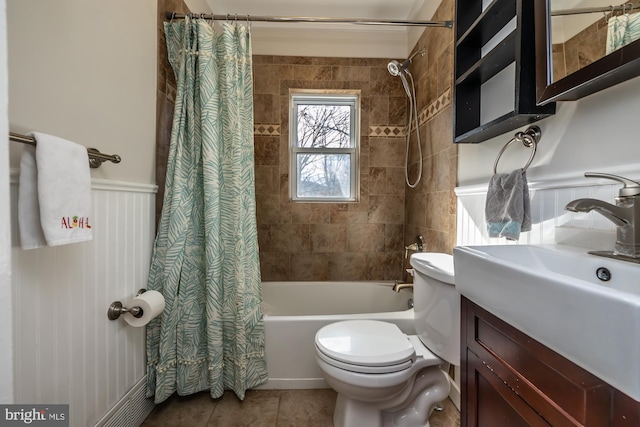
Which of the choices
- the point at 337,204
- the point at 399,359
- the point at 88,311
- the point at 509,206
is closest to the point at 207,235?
→ the point at 88,311

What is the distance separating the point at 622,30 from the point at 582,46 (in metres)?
0.09

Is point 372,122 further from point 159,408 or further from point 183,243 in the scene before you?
point 159,408

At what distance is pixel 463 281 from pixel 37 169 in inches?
46.4

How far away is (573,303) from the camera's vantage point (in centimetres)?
42

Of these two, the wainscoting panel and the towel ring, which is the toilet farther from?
the towel ring

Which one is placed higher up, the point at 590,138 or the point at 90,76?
the point at 90,76

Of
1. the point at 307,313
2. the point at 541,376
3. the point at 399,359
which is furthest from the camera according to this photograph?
the point at 307,313

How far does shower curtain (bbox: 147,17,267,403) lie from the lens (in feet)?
4.71

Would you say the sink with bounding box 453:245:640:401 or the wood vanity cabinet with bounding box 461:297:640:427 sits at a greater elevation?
the sink with bounding box 453:245:640:401

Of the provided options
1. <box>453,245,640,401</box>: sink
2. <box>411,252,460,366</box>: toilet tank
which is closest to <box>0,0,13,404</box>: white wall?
<box>453,245,640,401</box>: sink

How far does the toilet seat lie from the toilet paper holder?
0.78m

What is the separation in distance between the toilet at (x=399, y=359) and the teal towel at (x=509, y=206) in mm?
253

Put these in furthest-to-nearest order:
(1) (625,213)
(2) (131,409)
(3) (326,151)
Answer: (3) (326,151) → (2) (131,409) → (1) (625,213)

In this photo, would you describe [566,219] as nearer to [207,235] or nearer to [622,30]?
[622,30]
